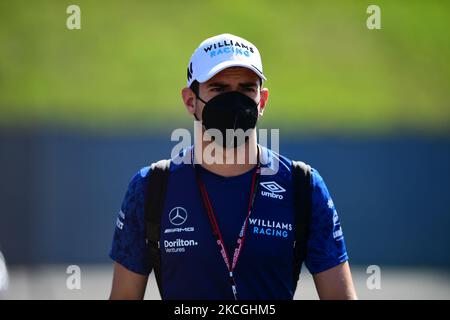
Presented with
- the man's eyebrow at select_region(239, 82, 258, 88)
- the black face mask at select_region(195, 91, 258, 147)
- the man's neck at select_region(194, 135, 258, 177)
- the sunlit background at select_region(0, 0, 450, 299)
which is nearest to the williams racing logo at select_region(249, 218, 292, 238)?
the man's neck at select_region(194, 135, 258, 177)

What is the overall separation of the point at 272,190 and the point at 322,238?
1.12ft

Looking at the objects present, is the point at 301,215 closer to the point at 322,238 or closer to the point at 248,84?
the point at 322,238

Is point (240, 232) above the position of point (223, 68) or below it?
below

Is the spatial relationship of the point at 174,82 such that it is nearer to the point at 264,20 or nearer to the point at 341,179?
the point at 264,20

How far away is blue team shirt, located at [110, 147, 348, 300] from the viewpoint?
3.55 meters

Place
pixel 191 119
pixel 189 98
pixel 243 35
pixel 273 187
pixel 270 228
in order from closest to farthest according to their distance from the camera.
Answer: pixel 270 228
pixel 273 187
pixel 189 98
pixel 191 119
pixel 243 35

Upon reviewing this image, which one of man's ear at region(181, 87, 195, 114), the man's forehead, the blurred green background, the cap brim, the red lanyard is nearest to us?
the red lanyard

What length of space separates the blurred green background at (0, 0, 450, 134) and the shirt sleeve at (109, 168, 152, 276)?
1091 centimetres

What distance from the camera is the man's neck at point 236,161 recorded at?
3770mm

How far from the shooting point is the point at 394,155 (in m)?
14.1

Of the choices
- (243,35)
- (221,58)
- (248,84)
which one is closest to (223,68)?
(221,58)

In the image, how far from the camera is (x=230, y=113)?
3.74 metres

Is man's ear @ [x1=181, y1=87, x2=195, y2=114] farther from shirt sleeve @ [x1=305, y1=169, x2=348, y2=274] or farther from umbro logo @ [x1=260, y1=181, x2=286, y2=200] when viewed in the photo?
shirt sleeve @ [x1=305, y1=169, x2=348, y2=274]
